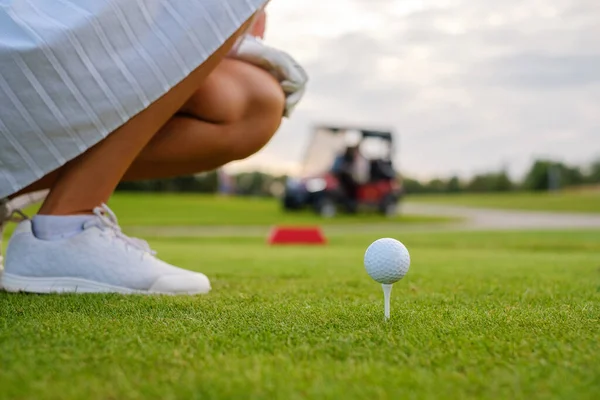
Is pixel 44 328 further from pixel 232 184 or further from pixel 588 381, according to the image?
pixel 232 184

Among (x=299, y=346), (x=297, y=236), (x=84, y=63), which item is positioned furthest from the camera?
(x=297, y=236)

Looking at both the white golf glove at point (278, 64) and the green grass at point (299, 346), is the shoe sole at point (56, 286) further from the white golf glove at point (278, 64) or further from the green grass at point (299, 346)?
the white golf glove at point (278, 64)

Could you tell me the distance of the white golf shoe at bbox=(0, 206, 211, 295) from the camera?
1860 millimetres

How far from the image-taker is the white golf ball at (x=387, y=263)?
144 cm

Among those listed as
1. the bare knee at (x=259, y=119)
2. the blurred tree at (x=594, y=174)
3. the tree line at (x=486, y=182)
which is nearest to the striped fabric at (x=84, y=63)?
the bare knee at (x=259, y=119)

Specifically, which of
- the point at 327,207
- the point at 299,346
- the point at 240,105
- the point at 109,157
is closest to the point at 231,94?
the point at 240,105

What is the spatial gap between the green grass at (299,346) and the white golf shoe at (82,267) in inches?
4.1

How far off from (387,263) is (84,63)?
98 centimetres

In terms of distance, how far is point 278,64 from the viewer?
2139 millimetres

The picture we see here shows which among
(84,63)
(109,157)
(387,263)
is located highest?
(84,63)

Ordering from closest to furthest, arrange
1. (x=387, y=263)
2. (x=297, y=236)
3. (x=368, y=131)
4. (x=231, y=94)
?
(x=387, y=263) → (x=231, y=94) → (x=297, y=236) → (x=368, y=131)

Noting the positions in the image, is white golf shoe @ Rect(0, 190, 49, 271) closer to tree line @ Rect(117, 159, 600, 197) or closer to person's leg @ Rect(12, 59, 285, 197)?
person's leg @ Rect(12, 59, 285, 197)

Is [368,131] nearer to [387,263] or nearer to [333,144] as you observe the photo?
[333,144]

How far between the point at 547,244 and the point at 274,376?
285 inches
